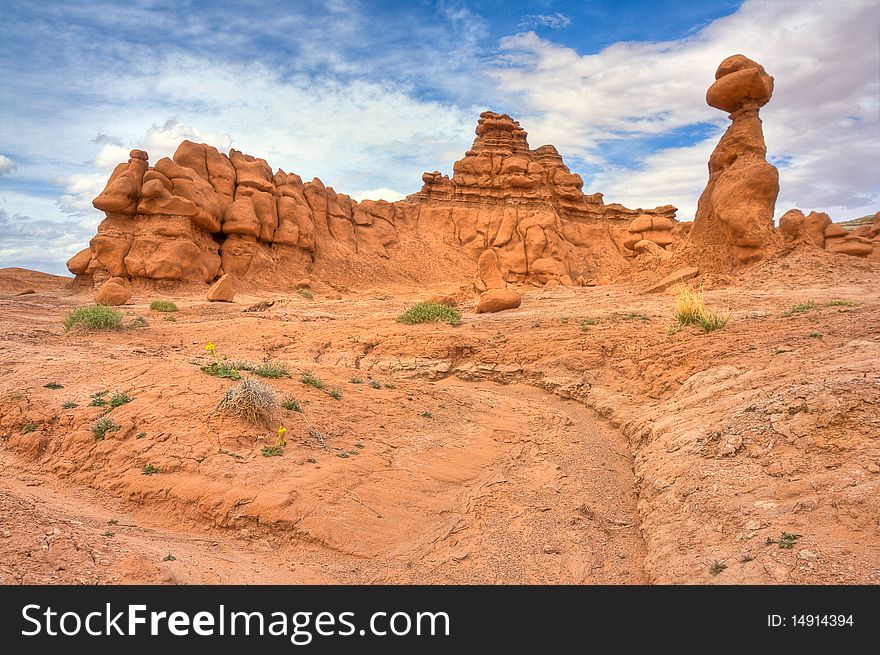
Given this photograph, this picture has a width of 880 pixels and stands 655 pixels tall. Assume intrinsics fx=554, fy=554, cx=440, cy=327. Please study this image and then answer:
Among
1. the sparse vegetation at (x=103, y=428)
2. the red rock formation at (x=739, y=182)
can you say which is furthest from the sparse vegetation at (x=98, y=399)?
the red rock formation at (x=739, y=182)

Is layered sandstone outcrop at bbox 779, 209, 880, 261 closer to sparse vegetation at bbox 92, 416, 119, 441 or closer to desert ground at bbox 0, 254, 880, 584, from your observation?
desert ground at bbox 0, 254, 880, 584

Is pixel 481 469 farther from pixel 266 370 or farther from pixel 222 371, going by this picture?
pixel 222 371

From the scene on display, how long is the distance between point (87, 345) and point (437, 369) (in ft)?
22.8

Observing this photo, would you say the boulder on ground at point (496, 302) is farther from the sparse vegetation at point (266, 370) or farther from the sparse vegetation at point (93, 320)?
the sparse vegetation at point (93, 320)

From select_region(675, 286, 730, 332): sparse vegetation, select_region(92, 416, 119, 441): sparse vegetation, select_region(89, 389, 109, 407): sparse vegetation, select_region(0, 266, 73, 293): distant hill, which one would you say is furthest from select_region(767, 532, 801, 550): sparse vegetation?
select_region(0, 266, 73, 293): distant hill

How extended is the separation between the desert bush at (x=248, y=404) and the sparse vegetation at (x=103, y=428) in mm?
1045

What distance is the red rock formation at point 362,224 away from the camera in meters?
25.9

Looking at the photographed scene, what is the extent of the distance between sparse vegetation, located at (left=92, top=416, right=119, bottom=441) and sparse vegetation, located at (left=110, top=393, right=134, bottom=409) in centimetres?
37

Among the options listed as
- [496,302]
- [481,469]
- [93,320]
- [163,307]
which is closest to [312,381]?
[481,469]

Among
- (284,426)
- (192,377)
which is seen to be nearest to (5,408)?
(192,377)

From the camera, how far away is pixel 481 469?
6457mm

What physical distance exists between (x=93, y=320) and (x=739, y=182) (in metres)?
17.9

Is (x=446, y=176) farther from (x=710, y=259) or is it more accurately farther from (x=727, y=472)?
(x=727, y=472)

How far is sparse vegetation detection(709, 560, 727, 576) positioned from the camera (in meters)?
3.40
